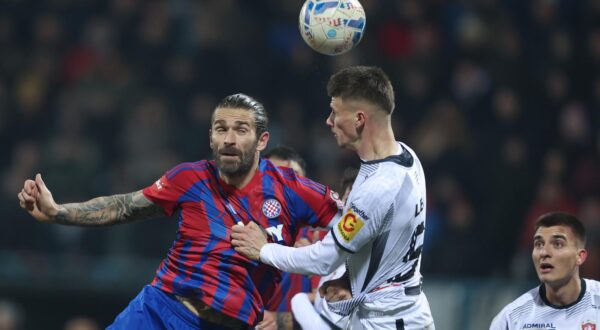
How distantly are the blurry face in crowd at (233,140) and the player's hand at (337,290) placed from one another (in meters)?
0.82

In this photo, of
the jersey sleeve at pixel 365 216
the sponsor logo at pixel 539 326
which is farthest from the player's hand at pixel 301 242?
the sponsor logo at pixel 539 326

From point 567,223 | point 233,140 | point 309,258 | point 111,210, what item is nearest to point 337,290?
point 309,258

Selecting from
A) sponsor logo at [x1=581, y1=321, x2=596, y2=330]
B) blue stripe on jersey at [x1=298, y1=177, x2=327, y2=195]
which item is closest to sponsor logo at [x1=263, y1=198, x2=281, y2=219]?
blue stripe on jersey at [x1=298, y1=177, x2=327, y2=195]

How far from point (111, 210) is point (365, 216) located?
1529 millimetres

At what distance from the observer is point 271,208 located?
6059mm

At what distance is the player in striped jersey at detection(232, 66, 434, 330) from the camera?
18.4 ft

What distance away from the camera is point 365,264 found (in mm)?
5723

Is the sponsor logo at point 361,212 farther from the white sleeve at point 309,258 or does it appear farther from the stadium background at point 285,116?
the stadium background at point 285,116

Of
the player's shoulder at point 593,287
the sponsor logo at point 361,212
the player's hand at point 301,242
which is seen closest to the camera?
the sponsor logo at point 361,212

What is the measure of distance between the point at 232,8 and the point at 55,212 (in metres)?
8.20

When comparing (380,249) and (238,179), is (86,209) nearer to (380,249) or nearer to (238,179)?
(238,179)

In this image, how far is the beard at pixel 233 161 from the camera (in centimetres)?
594

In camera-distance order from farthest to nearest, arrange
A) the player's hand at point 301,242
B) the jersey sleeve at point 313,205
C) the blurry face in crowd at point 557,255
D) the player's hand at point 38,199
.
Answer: the player's hand at point 301,242 → the blurry face in crowd at point 557,255 → the jersey sleeve at point 313,205 → the player's hand at point 38,199

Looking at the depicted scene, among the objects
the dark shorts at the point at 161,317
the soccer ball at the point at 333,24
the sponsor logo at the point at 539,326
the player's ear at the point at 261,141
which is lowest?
the dark shorts at the point at 161,317
